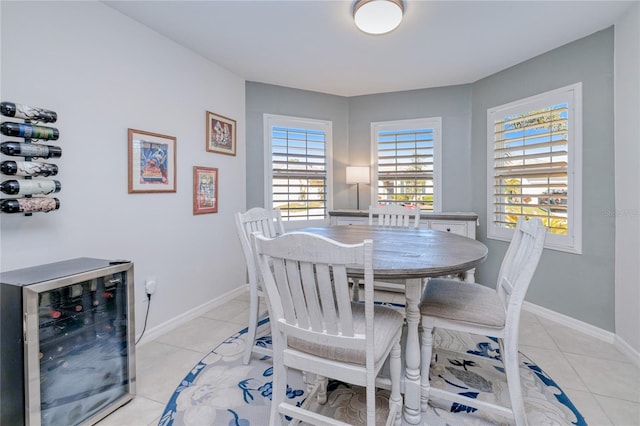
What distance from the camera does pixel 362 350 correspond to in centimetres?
123

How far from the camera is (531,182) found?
312 centimetres

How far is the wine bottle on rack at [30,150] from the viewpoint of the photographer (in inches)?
62.1

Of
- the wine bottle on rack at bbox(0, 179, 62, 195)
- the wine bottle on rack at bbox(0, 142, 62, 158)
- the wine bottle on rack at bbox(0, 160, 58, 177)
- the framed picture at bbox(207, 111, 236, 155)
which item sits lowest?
the wine bottle on rack at bbox(0, 179, 62, 195)

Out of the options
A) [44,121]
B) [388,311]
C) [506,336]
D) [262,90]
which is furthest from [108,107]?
[506,336]

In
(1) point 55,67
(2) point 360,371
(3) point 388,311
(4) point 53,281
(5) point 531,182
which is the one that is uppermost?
(1) point 55,67

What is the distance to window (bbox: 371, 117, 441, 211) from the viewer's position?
13.3 ft

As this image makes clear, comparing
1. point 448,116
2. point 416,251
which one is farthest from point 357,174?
point 416,251

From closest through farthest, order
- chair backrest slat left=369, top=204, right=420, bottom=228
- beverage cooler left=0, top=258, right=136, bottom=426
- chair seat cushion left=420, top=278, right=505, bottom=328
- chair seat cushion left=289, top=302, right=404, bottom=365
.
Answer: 1. chair seat cushion left=289, top=302, right=404, bottom=365
2. beverage cooler left=0, top=258, right=136, bottom=426
3. chair seat cushion left=420, top=278, right=505, bottom=328
4. chair backrest slat left=369, top=204, right=420, bottom=228

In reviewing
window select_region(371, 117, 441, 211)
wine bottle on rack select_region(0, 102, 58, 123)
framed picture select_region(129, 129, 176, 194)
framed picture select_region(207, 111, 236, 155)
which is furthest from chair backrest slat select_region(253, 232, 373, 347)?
window select_region(371, 117, 441, 211)

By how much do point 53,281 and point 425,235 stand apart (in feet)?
7.18

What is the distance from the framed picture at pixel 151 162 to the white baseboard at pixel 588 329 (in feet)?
12.0

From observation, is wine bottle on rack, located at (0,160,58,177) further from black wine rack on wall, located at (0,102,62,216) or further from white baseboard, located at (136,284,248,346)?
white baseboard, located at (136,284,248,346)

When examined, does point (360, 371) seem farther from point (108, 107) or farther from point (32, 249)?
point (108, 107)

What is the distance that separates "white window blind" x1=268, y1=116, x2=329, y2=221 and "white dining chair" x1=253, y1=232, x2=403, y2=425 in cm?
268
